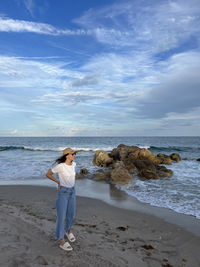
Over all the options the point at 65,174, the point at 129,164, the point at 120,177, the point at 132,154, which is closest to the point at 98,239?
the point at 65,174

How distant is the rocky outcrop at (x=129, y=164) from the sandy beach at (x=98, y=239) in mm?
4934

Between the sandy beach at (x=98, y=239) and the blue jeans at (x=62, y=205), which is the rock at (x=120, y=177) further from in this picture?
the blue jeans at (x=62, y=205)

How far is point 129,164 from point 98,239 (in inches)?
440

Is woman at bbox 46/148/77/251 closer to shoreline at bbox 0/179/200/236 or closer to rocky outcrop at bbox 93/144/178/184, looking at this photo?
shoreline at bbox 0/179/200/236

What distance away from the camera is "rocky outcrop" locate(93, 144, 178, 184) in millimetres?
11906

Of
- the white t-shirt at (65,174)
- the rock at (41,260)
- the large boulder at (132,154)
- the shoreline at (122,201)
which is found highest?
the white t-shirt at (65,174)

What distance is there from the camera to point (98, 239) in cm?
454

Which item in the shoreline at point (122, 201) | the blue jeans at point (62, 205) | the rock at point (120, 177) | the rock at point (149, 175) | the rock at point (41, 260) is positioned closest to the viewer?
the rock at point (41, 260)

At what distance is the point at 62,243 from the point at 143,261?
1.59 m

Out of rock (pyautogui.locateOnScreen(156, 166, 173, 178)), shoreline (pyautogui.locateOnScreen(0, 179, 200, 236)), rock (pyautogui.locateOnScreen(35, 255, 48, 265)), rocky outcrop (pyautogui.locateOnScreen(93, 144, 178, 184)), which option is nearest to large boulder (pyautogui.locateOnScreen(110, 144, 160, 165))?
rocky outcrop (pyautogui.locateOnScreen(93, 144, 178, 184))

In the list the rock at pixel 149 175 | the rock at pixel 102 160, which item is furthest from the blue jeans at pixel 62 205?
the rock at pixel 102 160

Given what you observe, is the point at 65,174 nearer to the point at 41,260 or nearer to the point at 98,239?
the point at 41,260

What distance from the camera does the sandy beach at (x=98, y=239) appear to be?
368cm

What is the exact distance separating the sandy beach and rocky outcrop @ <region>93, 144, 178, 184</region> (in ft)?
16.2
